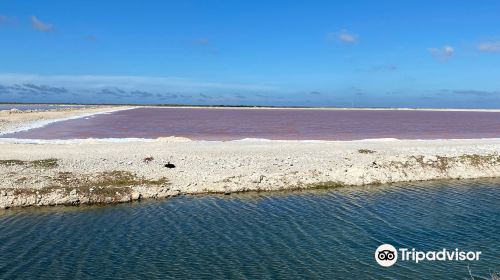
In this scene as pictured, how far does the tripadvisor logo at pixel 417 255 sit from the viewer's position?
54.0 ft

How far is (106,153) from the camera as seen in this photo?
3762 centimetres

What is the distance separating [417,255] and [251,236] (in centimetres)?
706

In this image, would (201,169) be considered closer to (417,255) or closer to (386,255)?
(386,255)

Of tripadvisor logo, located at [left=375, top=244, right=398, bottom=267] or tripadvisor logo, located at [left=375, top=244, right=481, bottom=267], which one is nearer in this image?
tripadvisor logo, located at [left=375, top=244, right=398, bottom=267]

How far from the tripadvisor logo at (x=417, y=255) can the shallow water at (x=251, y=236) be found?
347mm

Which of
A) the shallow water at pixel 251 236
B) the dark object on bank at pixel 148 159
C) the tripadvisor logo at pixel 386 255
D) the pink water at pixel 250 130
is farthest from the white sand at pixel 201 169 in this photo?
the pink water at pixel 250 130

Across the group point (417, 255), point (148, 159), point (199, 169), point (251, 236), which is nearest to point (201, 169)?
point (199, 169)

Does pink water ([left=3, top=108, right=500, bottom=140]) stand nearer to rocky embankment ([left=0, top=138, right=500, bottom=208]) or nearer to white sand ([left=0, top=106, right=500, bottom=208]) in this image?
white sand ([left=0, top=106, right=500, bottom=208])

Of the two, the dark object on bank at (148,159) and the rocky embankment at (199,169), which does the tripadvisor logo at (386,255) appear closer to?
the rocky embankment at (199,169)

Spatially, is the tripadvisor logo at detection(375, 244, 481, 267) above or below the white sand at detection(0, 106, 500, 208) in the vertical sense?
below

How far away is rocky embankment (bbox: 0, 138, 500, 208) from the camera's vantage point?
25.6 m

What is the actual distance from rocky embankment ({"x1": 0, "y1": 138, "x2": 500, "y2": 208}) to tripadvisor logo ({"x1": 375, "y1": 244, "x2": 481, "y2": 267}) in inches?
472

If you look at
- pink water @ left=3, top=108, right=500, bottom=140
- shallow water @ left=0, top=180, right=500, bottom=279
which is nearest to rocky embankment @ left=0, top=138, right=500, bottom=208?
shallow water @ left=0, top=180, right=500, bottom=279

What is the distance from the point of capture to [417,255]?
16875 millimetres
